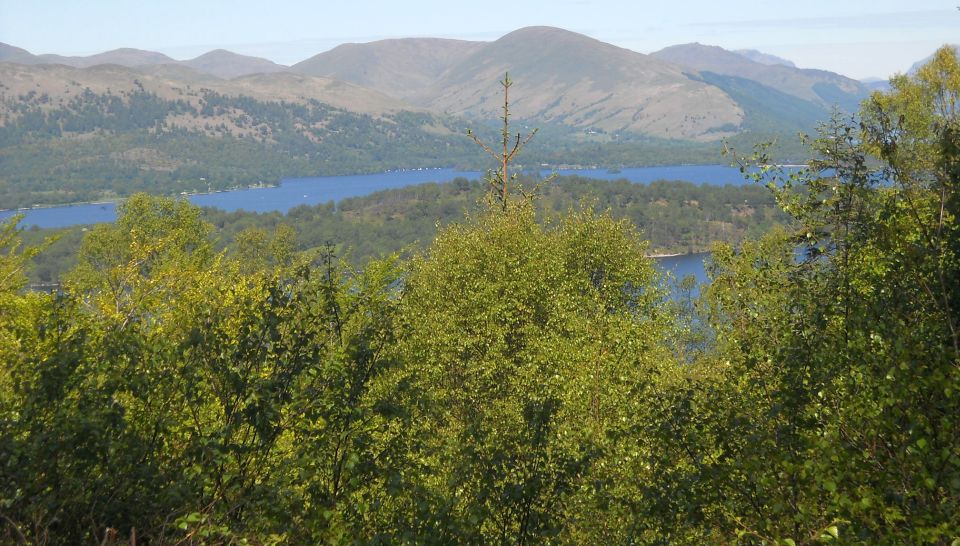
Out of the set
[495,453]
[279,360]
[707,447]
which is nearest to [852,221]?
[707,447]

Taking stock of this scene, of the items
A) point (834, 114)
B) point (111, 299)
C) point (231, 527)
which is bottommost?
point (111, 299)

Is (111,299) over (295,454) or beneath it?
beneath

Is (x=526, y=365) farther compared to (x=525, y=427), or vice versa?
(x=526, y=365)

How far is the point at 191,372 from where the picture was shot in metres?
11.4

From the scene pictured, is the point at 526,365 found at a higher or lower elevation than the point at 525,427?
lower

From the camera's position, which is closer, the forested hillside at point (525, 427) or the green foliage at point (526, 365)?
the forested hillside at point (525, 427)

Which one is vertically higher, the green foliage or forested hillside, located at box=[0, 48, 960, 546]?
forested hillside, located at box=[0, 48, 960, 546]

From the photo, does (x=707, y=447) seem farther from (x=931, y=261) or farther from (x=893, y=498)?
(x=931, y=261)

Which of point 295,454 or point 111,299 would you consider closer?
point 295,454

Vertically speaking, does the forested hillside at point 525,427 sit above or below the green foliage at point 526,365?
above

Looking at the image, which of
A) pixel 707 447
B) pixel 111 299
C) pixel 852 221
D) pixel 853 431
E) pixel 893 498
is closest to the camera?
pixel 893 498

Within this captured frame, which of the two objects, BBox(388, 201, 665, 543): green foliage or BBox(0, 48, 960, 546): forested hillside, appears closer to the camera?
BBox(0, 48, 960, 546): forested hillside

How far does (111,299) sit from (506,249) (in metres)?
20.5

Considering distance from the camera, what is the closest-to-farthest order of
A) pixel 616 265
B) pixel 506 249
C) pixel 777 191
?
pixel 777 191
pixel 506 249
pixel 616 265
